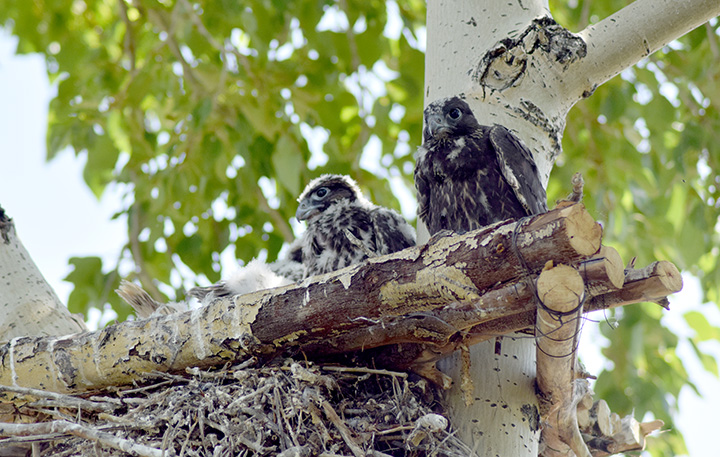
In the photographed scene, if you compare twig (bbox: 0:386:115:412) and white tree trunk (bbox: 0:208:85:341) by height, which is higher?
white tree trunk (bbox: 0:208:85:341)

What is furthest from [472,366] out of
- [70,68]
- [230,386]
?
[70,68]

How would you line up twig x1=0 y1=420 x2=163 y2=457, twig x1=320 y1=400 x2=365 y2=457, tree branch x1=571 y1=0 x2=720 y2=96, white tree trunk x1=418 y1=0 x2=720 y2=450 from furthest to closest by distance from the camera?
tree branch x1=571 y1=0 x2=720 y2=96 → white tree trunk x1=418 y1=0 x2=720 y2=450 → twig x1=320 y1=400 x2=365 y2=457 → twig x1=0 y1=420 x2=163 y2=457

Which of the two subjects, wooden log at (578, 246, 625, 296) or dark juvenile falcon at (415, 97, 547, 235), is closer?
wooden log at (578, 246, 625, 296)

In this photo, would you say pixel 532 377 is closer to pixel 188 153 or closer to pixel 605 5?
pixel 188 153

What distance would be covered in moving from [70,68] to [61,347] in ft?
10.5

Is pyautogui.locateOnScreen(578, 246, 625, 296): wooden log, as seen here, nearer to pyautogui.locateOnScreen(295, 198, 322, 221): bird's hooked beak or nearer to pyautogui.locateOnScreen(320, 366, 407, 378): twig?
pyautogui.locateOnScreen(320, 366, 407, 378): twig

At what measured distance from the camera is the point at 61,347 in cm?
284

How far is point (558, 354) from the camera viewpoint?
86.4 inches

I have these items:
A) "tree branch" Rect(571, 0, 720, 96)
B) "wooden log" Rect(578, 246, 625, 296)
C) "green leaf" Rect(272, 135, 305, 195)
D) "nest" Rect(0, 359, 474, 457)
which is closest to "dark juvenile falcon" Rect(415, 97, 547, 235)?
"tree branch" Rect(571, 0, 720, 96)

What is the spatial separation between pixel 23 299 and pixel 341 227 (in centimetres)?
159

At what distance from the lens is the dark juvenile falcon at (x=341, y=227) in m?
3.63

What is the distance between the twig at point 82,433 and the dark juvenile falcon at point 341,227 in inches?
59.2

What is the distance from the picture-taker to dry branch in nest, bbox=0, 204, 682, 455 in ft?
6.37

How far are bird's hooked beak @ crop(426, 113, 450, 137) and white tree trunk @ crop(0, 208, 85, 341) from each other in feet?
6.38
